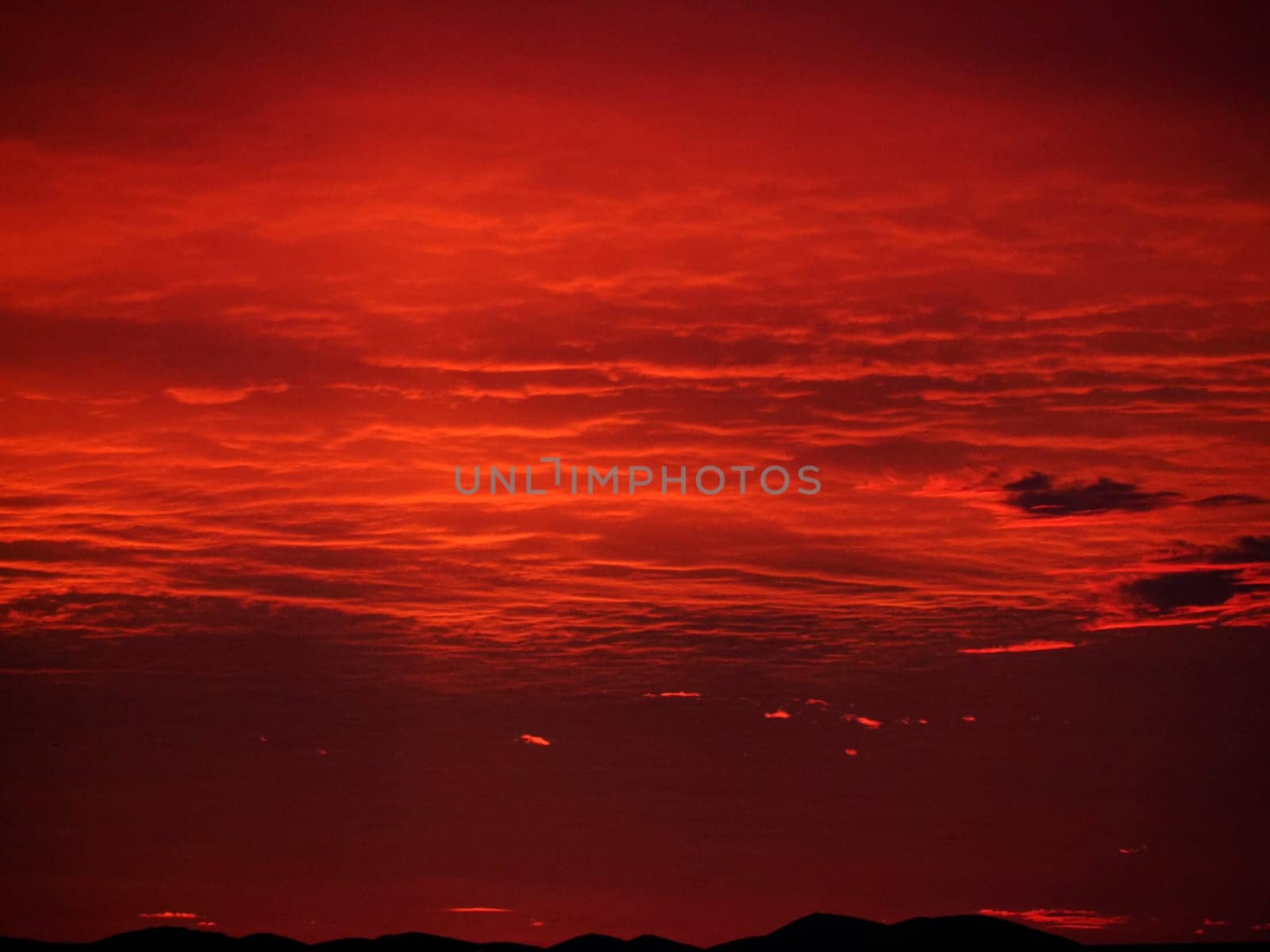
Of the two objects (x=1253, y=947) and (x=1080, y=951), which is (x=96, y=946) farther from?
(x=1253, y=947)

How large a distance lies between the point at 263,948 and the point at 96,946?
15.4 feet

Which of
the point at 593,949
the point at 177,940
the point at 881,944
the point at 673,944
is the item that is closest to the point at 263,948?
the point at 177,940

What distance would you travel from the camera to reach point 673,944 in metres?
44.0

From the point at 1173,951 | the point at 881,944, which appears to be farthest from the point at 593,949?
the point at 1173,951

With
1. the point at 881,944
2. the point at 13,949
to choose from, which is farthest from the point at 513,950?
the point at 13,949

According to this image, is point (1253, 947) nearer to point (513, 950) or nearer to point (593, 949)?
point (593, 949)

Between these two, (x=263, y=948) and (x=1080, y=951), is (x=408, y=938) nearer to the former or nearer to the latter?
(x=263, y=948)

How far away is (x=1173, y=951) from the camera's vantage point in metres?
37.8

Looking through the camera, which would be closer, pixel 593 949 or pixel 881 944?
pixel 881 944

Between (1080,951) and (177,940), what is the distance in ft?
84.6

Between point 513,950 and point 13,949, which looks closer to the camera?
point 13,949

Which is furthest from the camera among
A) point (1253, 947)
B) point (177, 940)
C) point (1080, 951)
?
point (177, 940)

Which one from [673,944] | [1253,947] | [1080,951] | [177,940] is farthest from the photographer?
[673,944]

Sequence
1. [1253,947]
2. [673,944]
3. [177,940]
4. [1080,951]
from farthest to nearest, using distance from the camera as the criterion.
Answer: [673,944]
[177,940]
[1253,947]
[1080,951]
